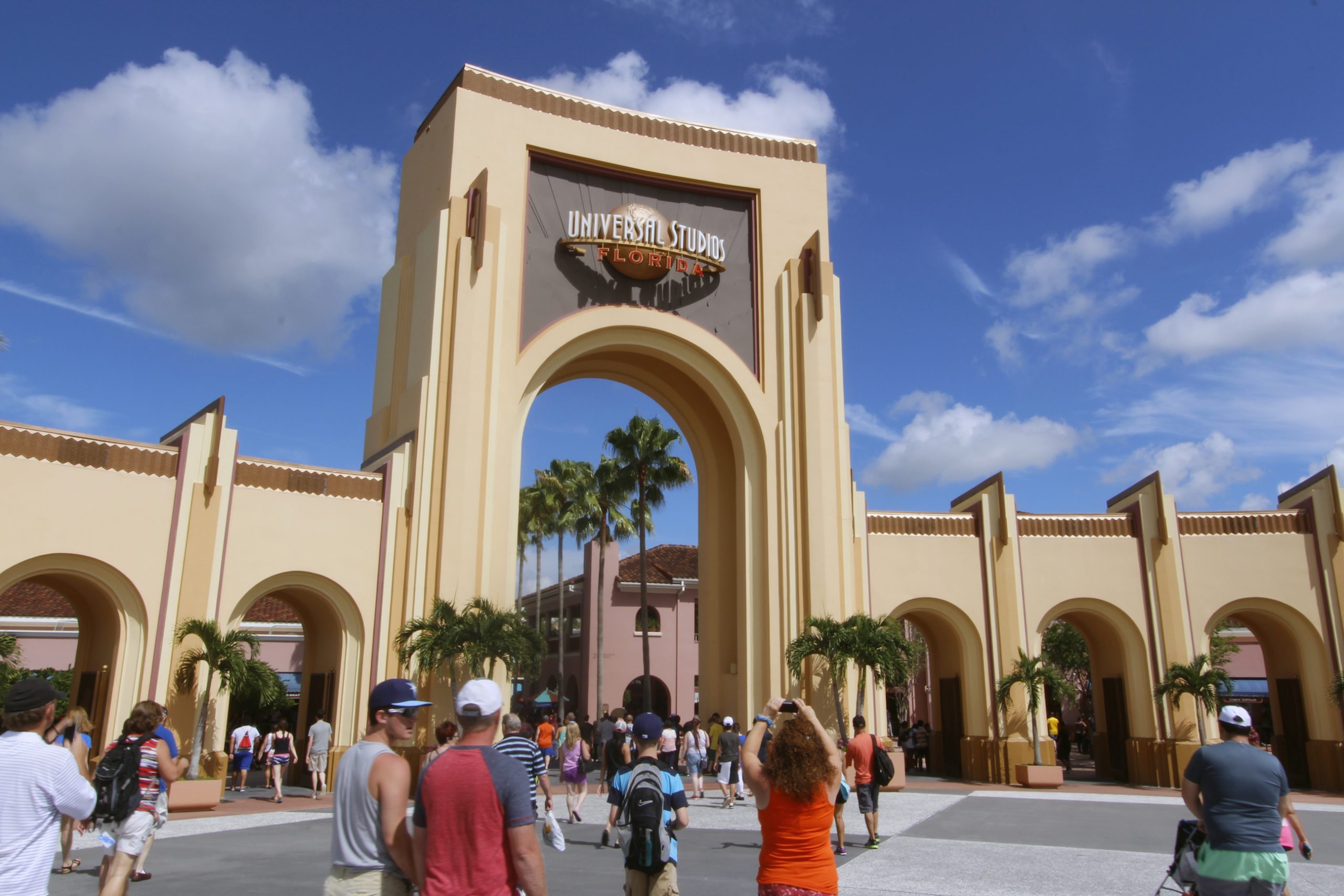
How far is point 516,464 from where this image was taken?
2386 cm

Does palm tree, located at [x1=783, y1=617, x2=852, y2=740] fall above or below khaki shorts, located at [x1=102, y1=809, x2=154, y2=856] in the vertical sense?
above

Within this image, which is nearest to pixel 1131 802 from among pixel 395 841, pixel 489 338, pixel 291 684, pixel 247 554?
pixel 489 338

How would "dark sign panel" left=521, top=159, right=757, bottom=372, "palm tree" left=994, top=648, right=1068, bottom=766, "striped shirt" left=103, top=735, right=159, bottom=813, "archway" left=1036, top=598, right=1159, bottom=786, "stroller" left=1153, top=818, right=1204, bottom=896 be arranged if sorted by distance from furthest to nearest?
"archway" left=1036, top=598, right=1159, bottom=786 → "dark sign panel" left=521, top=159, right=757, bottom=372 → "palm tree" left=994, top=648, right=1068, bottom=766 → "striped shirt" left=103, top=735, right=159, bottom=813 → "stroller" left=1153, top=818, right=1204, bottom=896

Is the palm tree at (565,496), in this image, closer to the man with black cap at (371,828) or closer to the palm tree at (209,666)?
the palm tree at (209,666)

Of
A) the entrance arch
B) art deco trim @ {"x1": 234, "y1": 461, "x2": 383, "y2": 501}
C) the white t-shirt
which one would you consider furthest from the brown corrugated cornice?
the white t-shirt

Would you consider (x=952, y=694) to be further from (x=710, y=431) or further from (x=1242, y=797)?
(x=1242, y=797)

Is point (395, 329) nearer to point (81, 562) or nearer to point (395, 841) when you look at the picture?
point (81, 562)

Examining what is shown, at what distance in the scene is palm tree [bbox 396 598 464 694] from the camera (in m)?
20.1

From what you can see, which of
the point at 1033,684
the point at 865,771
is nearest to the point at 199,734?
the point at 865,771

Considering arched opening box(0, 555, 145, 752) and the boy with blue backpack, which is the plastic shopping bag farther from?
arched opening box(0, 555, 145, 752)

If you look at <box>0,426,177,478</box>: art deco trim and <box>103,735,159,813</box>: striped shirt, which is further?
<box>0,426,177,478</box>: art deco trim

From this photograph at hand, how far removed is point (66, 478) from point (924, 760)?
24695mm

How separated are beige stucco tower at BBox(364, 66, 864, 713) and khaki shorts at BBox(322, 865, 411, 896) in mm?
17467

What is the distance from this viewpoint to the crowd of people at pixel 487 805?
4324 mm
